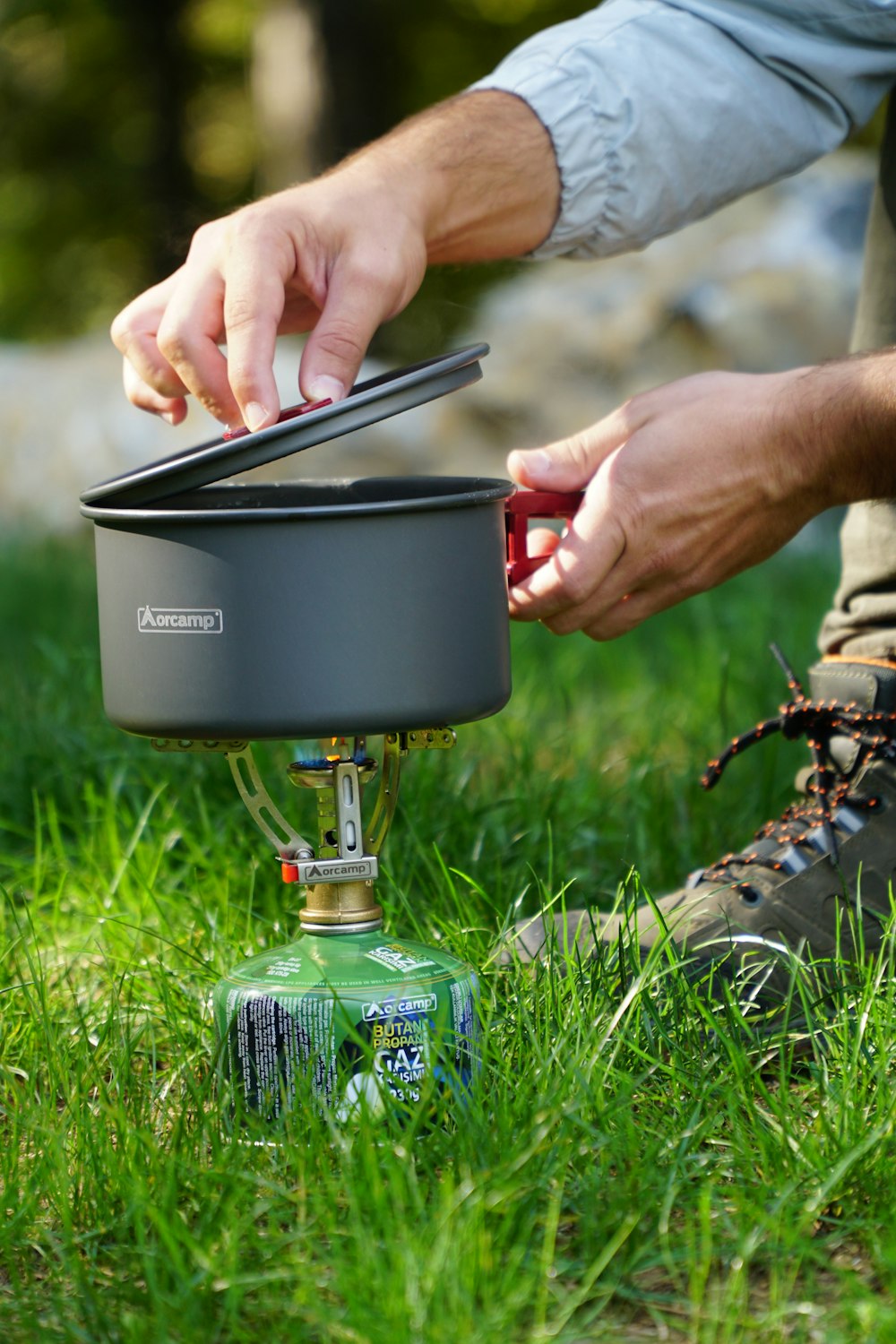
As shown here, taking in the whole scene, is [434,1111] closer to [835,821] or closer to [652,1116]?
[652,1116]

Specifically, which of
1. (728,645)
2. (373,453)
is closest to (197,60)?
(373,453)

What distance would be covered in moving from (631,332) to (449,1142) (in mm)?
4100

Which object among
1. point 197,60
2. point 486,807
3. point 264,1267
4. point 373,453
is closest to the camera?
point 264,1267

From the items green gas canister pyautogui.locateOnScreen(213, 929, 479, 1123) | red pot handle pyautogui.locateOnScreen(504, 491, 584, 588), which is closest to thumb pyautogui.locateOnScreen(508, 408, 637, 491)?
red pot handle pyautogui.locateOnScreen(504, 491, 584, 588)

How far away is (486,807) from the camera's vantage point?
1.92 m

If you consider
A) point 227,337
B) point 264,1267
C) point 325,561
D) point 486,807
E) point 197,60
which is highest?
point 197,60

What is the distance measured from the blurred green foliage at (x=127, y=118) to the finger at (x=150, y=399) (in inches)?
298

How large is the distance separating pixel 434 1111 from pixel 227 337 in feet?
2.39

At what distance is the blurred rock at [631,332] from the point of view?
15.6 feet

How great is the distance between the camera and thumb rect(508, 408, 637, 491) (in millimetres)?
1547

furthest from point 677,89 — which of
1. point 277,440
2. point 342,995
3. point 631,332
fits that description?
point 631,332

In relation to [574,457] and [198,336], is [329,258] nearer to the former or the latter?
[198,336]

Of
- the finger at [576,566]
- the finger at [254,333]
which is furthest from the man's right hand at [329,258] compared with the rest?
the finger at [576,566]

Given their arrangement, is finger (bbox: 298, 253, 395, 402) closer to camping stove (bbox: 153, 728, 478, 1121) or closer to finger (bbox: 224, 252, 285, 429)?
finger (bbox: 224, 252, 285, 429)
